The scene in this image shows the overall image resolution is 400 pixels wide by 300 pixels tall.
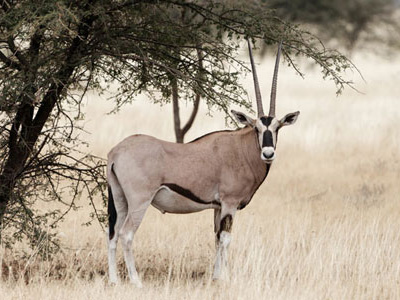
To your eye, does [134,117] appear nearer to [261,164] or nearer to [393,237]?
[393,237]

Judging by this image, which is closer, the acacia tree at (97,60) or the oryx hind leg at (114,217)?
the oryx hind leg at (114,217)

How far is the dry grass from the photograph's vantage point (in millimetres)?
7961

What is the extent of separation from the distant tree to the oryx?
39.9 metres

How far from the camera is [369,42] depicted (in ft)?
200

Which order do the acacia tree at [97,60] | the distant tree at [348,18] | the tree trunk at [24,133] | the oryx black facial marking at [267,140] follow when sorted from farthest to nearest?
the distant tree at [348,18]
the tree trunk at [24,133]
the acacia tree at [97,60]
the oryx black facial marking at [267,140]

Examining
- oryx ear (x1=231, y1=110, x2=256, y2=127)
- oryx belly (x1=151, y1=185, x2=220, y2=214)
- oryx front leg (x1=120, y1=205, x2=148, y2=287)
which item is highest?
oryx ear (x1=231, y1=110, x2=256, y2=127)

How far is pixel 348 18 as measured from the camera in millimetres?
55062

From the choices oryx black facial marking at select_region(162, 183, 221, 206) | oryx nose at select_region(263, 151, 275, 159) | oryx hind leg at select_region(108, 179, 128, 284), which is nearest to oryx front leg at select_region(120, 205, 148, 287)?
oryx hind leg at select_region(108, 179, 128, 284)

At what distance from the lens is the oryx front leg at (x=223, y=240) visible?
839 cm

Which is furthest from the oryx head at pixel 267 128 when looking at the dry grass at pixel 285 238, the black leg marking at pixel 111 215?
the black leg marking at pixel 111 215

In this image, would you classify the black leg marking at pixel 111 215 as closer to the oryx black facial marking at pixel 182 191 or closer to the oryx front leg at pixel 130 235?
the oryx front leg at pixel 130 235

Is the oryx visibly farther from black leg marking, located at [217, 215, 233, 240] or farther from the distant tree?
the distant tree

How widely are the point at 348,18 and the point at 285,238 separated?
47.4 metres

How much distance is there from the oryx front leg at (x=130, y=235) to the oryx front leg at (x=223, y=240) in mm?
850
